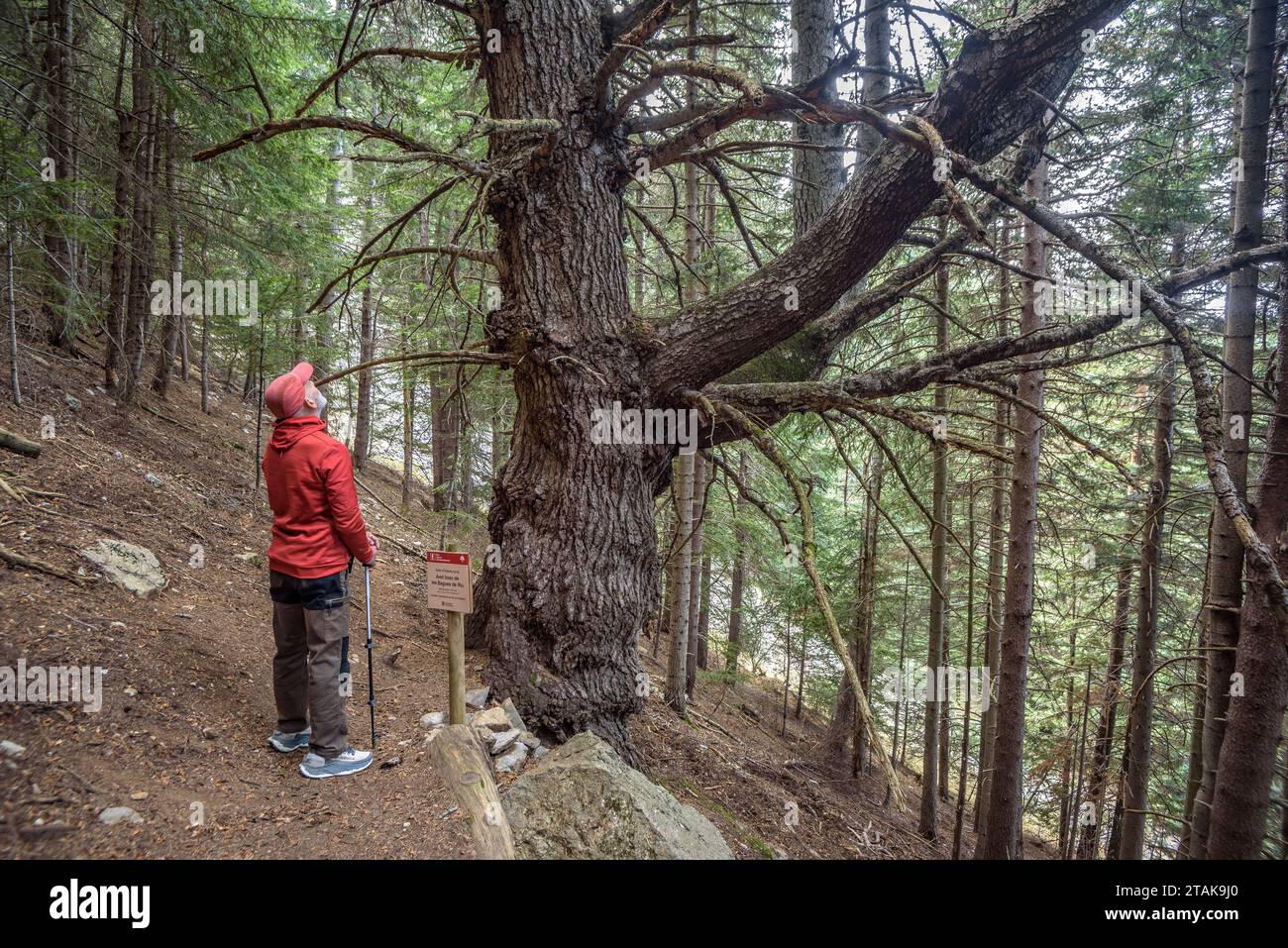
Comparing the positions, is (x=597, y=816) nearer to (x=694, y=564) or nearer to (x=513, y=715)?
(x=513, y=715)

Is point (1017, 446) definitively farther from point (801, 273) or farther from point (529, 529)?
point (529, 529)

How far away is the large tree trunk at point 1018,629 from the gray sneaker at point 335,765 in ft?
20.3

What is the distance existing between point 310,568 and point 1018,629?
6752mm

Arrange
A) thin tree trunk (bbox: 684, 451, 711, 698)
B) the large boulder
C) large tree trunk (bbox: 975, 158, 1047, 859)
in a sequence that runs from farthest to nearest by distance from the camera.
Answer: thin tree trunk (bbox: 684, 451, 711, 698) → large tree trunk (bbox: 975, 158, 1047, 859) → the large boulder

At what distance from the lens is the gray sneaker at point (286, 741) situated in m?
3.47


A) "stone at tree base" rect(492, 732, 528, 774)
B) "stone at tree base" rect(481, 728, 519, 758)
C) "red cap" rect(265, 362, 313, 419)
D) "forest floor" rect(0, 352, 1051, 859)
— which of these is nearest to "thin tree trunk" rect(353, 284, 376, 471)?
"forest floor" rect(0, 352, 1051, 859)

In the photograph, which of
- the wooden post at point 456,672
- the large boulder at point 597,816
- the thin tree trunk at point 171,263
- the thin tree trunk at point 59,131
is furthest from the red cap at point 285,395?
the thin tree trunk at point 171,263

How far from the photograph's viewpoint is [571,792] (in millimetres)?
3225

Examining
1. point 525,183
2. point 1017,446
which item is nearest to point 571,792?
point 525,183

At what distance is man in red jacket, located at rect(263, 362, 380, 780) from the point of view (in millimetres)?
3338

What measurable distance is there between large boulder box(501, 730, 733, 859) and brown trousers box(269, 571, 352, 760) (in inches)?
44.9

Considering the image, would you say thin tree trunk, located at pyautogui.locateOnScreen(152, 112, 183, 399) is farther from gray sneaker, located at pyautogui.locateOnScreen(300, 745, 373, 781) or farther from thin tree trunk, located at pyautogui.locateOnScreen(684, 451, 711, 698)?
thin tree trunk, located at pyautogui.locateOnScreen(684, 451, 711, 698)

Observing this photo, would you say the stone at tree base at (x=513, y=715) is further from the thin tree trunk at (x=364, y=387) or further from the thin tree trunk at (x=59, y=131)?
the thin tree trunk at (x=364, y=387)
